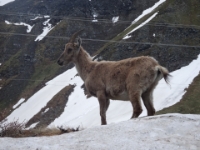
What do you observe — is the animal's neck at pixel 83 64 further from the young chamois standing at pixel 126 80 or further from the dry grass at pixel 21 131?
the dry grass at pixel 21 131

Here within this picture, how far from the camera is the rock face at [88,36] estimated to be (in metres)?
52.1

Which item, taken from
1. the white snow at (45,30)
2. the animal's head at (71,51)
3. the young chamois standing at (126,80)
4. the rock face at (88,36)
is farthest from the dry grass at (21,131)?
the white snow at (45,30)

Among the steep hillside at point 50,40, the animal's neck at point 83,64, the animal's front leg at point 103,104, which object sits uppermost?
the animal's neck at point 83,64

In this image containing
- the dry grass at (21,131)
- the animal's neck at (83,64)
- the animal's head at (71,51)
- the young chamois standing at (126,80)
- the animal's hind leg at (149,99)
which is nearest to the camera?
the dry grass at (21,131)

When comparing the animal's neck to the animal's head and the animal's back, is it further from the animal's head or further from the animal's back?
the animal's back

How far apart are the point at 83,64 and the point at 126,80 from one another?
337 centimetres

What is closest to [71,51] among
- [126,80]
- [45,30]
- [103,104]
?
[103,104]

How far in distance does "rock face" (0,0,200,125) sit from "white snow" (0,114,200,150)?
34.9 m

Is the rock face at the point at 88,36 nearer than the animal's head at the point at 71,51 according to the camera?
No

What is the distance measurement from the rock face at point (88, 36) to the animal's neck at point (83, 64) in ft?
100

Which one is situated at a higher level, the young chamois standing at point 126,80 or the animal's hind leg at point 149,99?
the young chamois standing at point 126,80

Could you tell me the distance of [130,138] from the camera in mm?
7574

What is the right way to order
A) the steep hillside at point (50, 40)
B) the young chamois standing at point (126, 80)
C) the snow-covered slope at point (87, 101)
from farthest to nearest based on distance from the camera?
the steep hillside at point (50, 40)
the snow-covered slope at point (87, 101)
the young chamois standing at point (126, 80)

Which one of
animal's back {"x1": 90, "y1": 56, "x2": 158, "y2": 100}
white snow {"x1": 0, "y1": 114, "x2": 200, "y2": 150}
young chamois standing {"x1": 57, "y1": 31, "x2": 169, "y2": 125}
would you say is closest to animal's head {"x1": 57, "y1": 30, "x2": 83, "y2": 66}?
young chamois standing {"x1": 57, "y1": 31, "x2": 169, "y2": 125}
